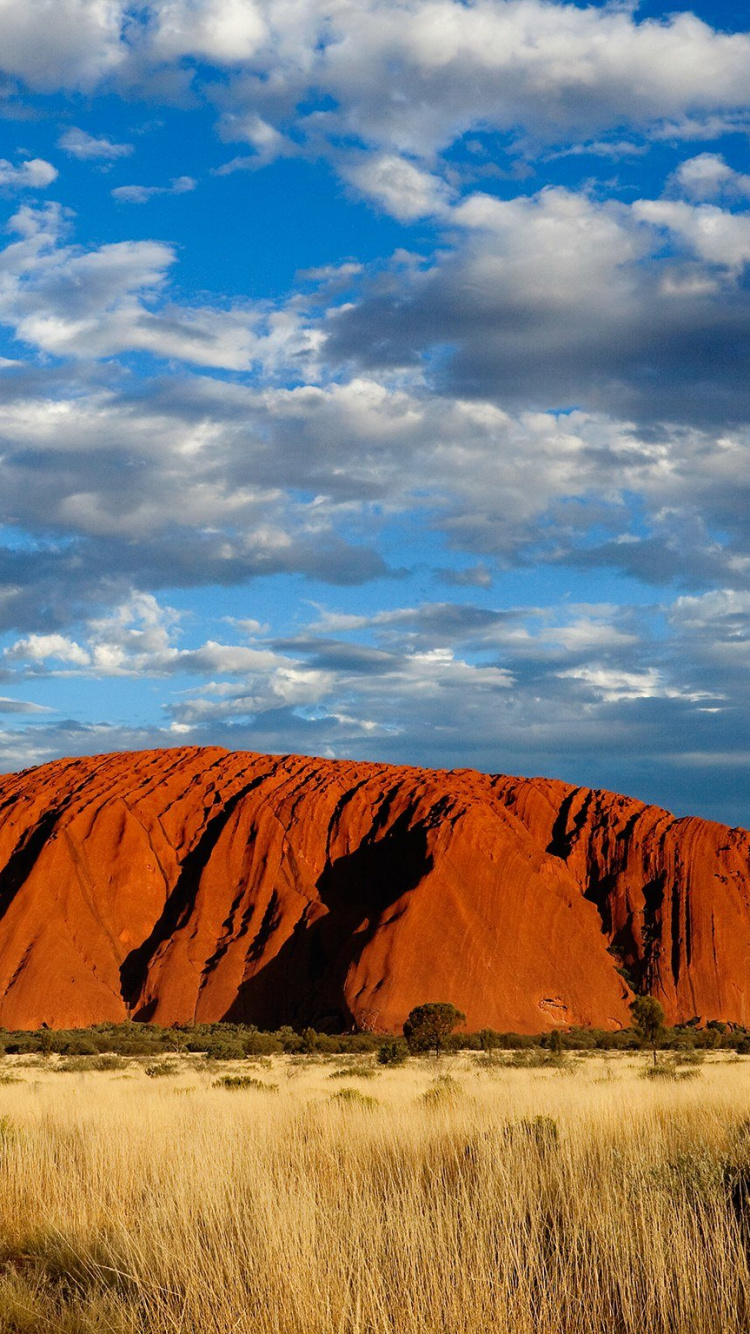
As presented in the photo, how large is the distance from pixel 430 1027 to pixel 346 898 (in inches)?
1106

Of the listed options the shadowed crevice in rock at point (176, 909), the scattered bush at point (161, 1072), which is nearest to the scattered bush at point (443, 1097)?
the scattered bush at point (161, 1072)

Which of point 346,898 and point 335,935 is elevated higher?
point 346,898

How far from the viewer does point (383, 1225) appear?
6.25 m

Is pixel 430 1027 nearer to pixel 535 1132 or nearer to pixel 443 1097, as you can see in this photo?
pixel 443 1097

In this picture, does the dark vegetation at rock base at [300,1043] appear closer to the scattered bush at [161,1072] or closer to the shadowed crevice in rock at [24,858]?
the scattered bush at [161,1072]

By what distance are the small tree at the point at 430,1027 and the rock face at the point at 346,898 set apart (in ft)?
40.4

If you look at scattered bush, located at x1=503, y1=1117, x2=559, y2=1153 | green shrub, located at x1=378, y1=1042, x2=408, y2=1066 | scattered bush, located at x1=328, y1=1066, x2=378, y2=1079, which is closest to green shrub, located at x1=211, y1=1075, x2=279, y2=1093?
scattered bush, located at x1=328, y1=1066, x2=378, y2=1079

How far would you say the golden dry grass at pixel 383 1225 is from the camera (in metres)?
5.00

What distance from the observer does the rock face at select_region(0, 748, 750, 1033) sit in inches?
2436

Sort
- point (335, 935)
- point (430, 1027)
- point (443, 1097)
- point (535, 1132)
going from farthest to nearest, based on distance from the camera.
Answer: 1. point (335, 935)
2. point (430, 1027)
3. point (443, 1097)
4. point (535, 1132)

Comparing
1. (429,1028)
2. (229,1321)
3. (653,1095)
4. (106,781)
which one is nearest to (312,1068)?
(429,1028)

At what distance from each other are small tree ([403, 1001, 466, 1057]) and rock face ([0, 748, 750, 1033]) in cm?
1232

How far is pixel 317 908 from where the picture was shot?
229 feet

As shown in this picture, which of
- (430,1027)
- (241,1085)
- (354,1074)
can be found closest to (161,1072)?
(354,1074)
